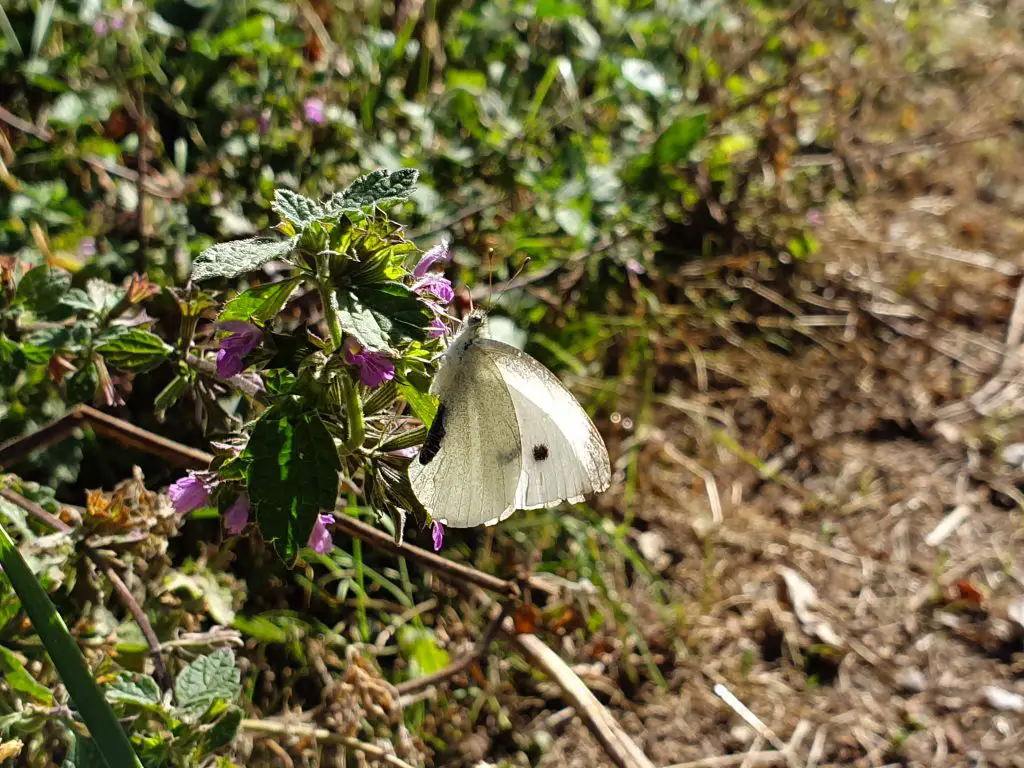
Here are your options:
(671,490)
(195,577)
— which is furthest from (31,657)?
(671,490)

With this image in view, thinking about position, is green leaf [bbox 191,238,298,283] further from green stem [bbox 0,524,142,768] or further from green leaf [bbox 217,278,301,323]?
green stem [bbox 0,524,142,768]

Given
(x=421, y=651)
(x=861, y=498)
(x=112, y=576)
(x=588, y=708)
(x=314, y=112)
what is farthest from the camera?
(x=861, y=498)

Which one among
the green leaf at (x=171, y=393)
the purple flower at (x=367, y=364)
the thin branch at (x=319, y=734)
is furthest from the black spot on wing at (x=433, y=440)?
the thin branch at (x=319, y=734)

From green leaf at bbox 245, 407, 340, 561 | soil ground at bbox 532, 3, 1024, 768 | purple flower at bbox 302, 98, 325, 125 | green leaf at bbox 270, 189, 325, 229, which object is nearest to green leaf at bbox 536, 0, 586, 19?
purple flower at bbox 302, 98, 325, 125

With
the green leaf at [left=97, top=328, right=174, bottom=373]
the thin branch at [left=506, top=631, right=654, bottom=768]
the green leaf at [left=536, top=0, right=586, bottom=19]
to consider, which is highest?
the green leaf at [left=536, top=0, right=586, bottom=19]

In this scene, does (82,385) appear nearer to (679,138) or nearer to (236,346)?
(236,346)

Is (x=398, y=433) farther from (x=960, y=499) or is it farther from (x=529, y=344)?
(x=960, y=499)

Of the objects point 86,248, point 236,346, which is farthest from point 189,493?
point 86,248
